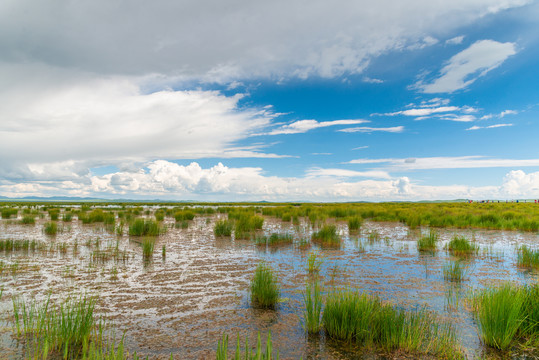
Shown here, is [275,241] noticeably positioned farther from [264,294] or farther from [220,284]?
[264,294]

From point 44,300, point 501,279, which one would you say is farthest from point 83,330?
point 501,279

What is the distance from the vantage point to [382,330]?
423cm

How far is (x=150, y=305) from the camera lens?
5734 millimetres

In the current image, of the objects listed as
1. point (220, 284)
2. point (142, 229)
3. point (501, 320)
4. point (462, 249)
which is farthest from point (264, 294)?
point (142, 229)

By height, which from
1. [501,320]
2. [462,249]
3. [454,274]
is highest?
[501,320]

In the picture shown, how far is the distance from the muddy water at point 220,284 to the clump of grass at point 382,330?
0.90ft

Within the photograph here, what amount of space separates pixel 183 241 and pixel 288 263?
20.4ft

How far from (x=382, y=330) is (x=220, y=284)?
13.2 feet

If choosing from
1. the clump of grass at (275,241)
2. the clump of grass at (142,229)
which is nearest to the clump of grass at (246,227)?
the clump of grass at (275,241)

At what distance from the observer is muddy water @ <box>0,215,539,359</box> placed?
4486mm

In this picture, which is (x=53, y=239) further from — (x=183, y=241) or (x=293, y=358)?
(x=293, y=358)

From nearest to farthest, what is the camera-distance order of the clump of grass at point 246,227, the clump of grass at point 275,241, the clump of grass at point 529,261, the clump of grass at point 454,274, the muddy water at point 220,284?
1. the muddy water at point 220,284
2. the clump of grass at point 454,274
3. the clump of grass at point 529,261
4. the clump of grass at point 275,241
5. the clump of grass at point 246,227

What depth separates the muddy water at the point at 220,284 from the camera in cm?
449

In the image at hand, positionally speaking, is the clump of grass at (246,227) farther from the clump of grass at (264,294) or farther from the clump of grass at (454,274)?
the clump of grass at (454,274)
